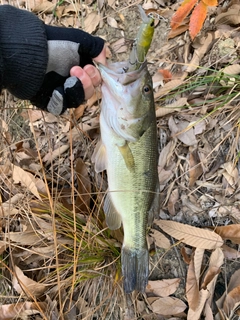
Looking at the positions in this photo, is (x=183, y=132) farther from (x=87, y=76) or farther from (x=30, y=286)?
(x=30, y=286)

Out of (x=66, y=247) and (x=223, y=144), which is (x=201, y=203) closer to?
(x=223, y=144)

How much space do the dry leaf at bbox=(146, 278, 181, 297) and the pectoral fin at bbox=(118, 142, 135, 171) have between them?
3.30 feet

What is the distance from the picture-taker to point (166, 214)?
2742mm

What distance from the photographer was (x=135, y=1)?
3.16 meters

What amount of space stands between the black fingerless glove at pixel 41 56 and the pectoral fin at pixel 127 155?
1.16 ft

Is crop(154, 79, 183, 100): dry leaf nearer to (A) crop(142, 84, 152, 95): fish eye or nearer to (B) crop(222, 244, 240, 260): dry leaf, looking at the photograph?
(A) crop(142, 84, 152, 95): fish eye

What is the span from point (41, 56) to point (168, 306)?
6.02ft

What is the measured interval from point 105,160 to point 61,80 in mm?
532

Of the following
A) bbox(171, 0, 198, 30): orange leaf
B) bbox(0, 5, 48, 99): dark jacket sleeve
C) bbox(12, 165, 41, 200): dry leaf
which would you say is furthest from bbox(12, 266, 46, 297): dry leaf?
bbox(171, 0, 198, 30): orange leaf

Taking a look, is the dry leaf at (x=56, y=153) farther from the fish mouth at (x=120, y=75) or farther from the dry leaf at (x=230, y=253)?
the dry leaf at (x=230, y=253)

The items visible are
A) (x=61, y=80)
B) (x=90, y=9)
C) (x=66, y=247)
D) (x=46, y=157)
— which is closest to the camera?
(x=61, y=80)

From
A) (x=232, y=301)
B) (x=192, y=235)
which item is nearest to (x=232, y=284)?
(x=232, y=301)

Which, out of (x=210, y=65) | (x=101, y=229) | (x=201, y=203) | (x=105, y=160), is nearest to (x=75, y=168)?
(x=101, y=229)

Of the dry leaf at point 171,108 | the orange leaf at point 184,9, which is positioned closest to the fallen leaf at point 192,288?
the dry leaf at point 171,108
